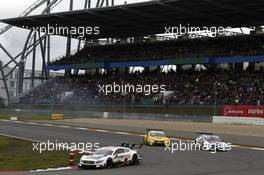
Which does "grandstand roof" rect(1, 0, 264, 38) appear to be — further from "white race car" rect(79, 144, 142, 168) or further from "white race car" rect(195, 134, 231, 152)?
"white race car" rect(79, 144, 142, 168)

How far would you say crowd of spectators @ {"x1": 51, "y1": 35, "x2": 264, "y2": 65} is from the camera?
203 feet

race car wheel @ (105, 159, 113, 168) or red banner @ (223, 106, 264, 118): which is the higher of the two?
red banner @ (223, 106, 264, 118)

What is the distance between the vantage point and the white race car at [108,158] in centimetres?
2292

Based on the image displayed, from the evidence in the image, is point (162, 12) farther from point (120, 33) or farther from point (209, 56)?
point (120, 33)

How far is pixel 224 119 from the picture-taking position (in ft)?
159

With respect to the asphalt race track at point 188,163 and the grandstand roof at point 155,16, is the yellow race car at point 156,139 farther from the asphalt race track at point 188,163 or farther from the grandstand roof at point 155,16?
the grandstand roof at point 155,16

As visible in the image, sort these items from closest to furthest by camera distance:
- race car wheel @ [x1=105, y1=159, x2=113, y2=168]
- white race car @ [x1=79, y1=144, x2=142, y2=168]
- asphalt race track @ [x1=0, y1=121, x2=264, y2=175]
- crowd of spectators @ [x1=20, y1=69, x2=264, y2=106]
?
asphalt race track @ [x1=0, y1=121, x2=264, y2=175] < white race car @ [x1=79, y1=144, x2=142, y2=168] < race car wheel @ [x1=105, y1=159, x2=113, y2=168] < crowd of spectators @ [x1=20, y1=69, x2=264, y2=106]

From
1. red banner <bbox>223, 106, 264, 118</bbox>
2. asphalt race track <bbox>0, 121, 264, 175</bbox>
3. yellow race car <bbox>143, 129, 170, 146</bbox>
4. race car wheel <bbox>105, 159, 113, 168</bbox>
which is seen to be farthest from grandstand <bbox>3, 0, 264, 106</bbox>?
race car wheel <bbox>105, 159, 113, 168</bbox>

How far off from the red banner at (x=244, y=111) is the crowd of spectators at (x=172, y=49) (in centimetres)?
1188

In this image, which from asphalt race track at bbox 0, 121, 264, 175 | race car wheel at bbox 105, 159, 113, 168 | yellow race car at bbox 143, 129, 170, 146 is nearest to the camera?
asphalt race track at bbox 0, 121, 264, 175

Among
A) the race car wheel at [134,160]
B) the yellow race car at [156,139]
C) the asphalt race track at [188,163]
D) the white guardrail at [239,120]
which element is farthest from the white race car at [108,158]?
the white guardrail at [239,120]

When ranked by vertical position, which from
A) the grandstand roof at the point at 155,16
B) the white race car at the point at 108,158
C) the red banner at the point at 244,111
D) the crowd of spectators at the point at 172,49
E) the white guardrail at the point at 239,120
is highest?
the grandstand roof at the point at 155,16

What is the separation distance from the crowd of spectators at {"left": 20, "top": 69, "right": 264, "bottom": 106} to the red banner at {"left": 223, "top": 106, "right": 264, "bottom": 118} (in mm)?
1094

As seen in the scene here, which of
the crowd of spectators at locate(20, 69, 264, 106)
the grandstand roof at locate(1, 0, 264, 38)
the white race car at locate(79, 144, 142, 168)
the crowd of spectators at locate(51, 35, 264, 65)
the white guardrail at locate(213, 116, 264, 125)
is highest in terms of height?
the grandstand roof at locate(1, 0, 264, 38)
